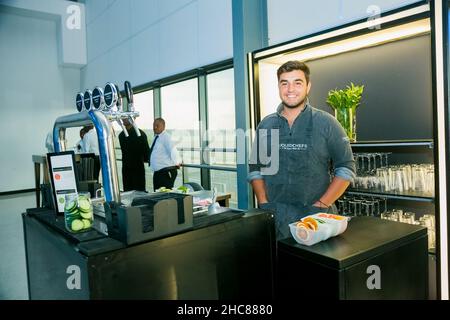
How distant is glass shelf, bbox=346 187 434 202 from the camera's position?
2.31 meters

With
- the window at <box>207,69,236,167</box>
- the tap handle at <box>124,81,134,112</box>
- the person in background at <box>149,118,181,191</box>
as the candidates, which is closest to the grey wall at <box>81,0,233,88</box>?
the window at <box>207,69,236,167</box>

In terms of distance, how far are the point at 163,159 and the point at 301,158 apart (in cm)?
302

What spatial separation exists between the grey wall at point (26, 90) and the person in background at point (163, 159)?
5547mm

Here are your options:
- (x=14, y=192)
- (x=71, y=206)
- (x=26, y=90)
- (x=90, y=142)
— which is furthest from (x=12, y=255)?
(x=26, y=90)

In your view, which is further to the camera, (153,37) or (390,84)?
(153,37)

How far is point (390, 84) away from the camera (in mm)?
2957

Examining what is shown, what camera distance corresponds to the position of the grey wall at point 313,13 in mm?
2650

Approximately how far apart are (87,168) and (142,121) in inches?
202

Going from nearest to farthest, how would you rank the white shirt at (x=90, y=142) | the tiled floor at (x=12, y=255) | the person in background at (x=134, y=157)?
the tiled floor at (x=12, y=255)
the person in background at (x=134, y=157)
the white shirt at (x=90, y=142)

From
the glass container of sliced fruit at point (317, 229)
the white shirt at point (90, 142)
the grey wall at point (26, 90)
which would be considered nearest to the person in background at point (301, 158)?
the glass container of sliced fruit at point (317, 229)

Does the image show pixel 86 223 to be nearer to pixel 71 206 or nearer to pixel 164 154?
pixel 71 206

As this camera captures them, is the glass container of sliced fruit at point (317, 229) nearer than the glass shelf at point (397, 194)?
Yes

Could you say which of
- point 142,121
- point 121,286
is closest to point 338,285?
point 121,286

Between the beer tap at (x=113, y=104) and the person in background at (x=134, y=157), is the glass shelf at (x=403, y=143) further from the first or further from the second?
the person in background at (x=134, y=157)
